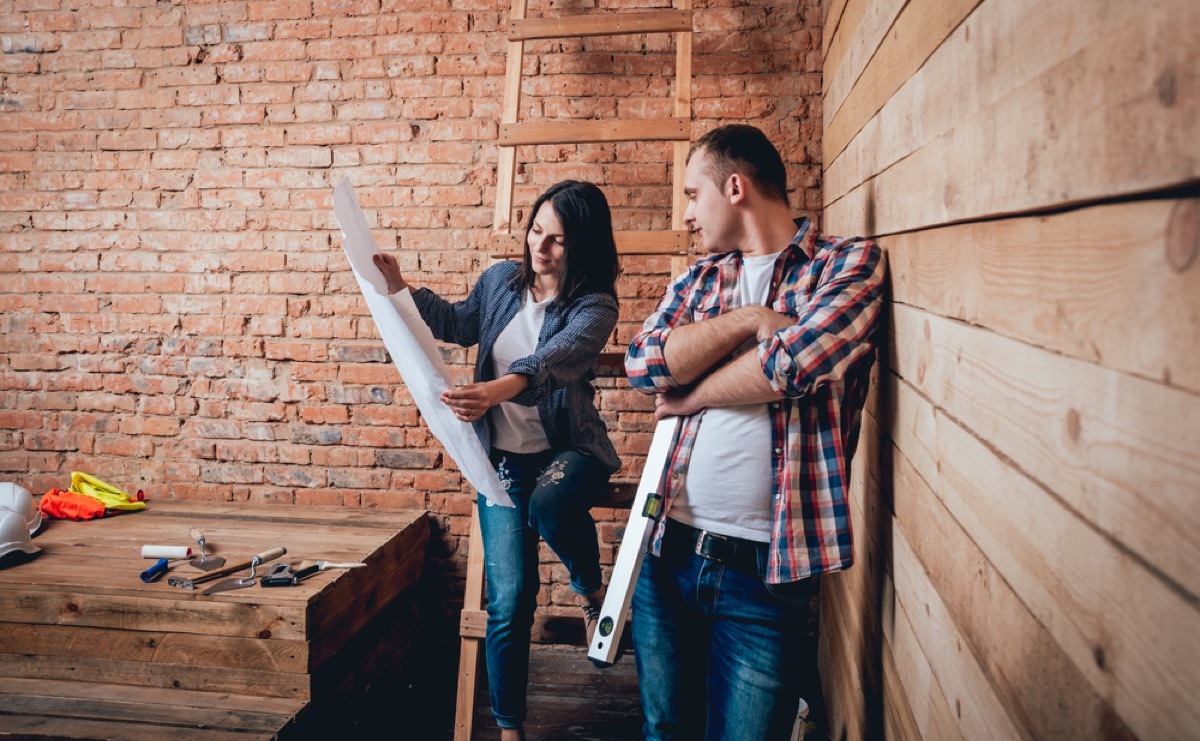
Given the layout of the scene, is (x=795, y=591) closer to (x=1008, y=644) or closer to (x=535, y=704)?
(x=1008, y=644)

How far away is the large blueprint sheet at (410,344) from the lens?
1659 millimetres

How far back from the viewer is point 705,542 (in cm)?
132

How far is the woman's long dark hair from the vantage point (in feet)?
6.20

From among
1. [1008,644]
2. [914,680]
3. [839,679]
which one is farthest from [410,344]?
[839,679]

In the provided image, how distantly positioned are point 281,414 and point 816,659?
2.22 m

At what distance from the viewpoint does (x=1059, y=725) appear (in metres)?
0.60

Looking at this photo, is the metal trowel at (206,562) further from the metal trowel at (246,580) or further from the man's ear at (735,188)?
the man's ear at (735,188)

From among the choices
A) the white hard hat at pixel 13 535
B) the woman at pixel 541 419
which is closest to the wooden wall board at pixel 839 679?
the woman at pixel 541 419

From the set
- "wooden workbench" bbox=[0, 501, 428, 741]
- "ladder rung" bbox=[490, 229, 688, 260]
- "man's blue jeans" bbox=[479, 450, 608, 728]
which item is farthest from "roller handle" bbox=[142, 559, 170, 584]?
"ladder rung" bbox=[490, 229, 688, 260]

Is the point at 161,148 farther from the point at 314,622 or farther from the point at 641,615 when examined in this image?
the point at 641,615

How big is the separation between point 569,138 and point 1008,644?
1966 millimetres

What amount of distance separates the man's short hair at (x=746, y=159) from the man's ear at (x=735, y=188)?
0.03ft

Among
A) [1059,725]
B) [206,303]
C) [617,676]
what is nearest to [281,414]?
[206,303]

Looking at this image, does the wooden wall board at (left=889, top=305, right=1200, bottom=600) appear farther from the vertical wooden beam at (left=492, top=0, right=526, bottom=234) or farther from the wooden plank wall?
the vertical wooden beam at (left=492, top=0, right=526, bottom=234)
